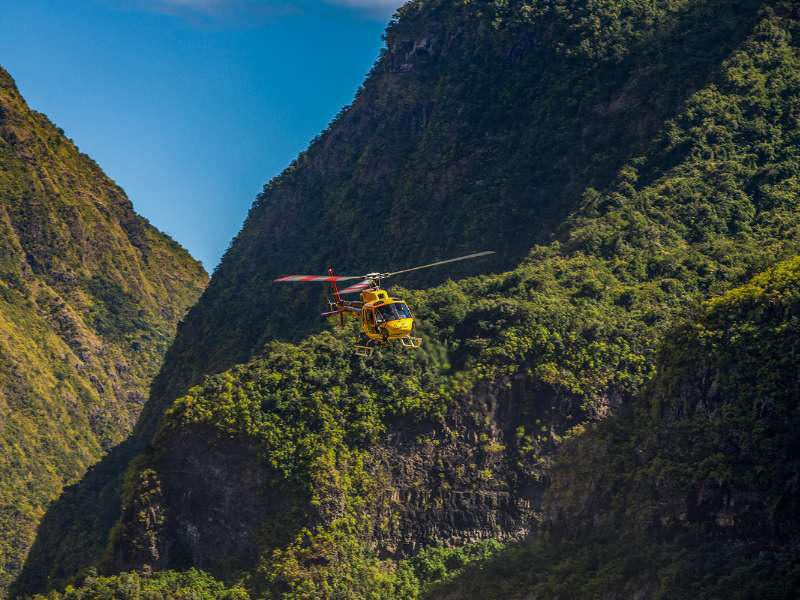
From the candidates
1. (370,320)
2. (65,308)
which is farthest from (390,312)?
(65,308)

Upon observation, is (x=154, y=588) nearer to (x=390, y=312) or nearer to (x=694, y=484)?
(x=390, y=312)

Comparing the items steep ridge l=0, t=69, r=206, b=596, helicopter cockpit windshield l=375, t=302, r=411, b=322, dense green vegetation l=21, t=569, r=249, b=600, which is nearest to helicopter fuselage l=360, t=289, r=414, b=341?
helicopter cockpit windshield l=375, t=302, r=411, b=322

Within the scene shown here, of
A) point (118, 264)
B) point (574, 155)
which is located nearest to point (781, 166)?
point (574, 155)

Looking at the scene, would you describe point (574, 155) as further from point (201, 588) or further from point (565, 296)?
point (201, 588)

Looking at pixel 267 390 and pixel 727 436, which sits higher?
pixel 267 390

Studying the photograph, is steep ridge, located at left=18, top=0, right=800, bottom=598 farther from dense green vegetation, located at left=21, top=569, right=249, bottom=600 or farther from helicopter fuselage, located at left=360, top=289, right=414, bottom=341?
helicopter fuselage, located at left=360, top=289, right=414, bottom=341

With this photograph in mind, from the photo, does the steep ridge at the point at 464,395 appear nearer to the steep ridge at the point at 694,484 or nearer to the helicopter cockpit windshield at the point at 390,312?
the steep ridge at the point at 694,484
